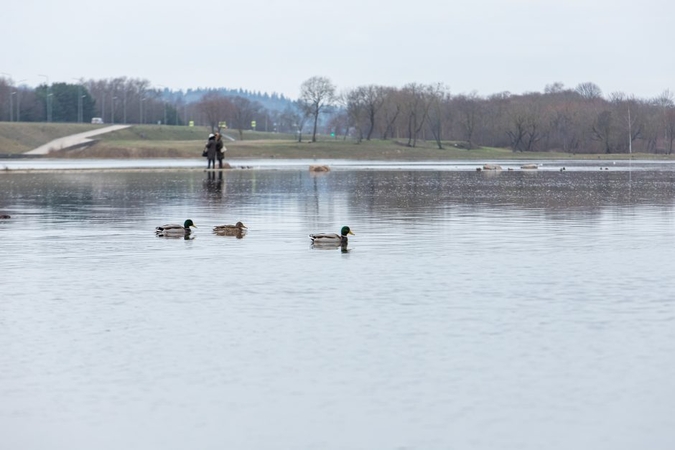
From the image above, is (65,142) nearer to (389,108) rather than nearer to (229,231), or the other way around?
(389,108)

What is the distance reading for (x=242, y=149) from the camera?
501 feet

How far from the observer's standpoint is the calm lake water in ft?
42.6

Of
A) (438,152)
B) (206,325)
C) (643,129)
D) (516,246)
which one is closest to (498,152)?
(438,152)

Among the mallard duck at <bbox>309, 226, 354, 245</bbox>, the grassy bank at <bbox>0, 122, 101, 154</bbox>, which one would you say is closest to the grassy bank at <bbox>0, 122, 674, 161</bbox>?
the grassy bank at <bbox>0, 122, 101, 154</bbox>

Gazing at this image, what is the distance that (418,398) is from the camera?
14.0m

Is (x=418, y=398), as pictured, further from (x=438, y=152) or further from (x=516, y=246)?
(x=438, y=152)

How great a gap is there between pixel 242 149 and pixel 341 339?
13647cm

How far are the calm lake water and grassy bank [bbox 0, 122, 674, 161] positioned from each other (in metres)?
114

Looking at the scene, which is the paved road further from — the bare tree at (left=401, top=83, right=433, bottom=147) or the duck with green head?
the duck with green head

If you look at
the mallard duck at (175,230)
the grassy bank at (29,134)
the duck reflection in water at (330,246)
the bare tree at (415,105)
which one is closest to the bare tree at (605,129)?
the bare tree at (415,105)

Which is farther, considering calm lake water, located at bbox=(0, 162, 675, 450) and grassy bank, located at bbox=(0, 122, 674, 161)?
grassy bank, located at bbox=(0, 122, 674, 161)

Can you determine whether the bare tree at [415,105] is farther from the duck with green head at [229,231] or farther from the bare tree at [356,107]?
the duck with green head at [229,231]

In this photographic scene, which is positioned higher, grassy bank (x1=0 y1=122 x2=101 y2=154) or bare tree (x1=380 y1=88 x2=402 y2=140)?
bare tree (x1=380 y1=88 x2=402 y2=140)

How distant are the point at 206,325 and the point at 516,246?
13536 millimetres
